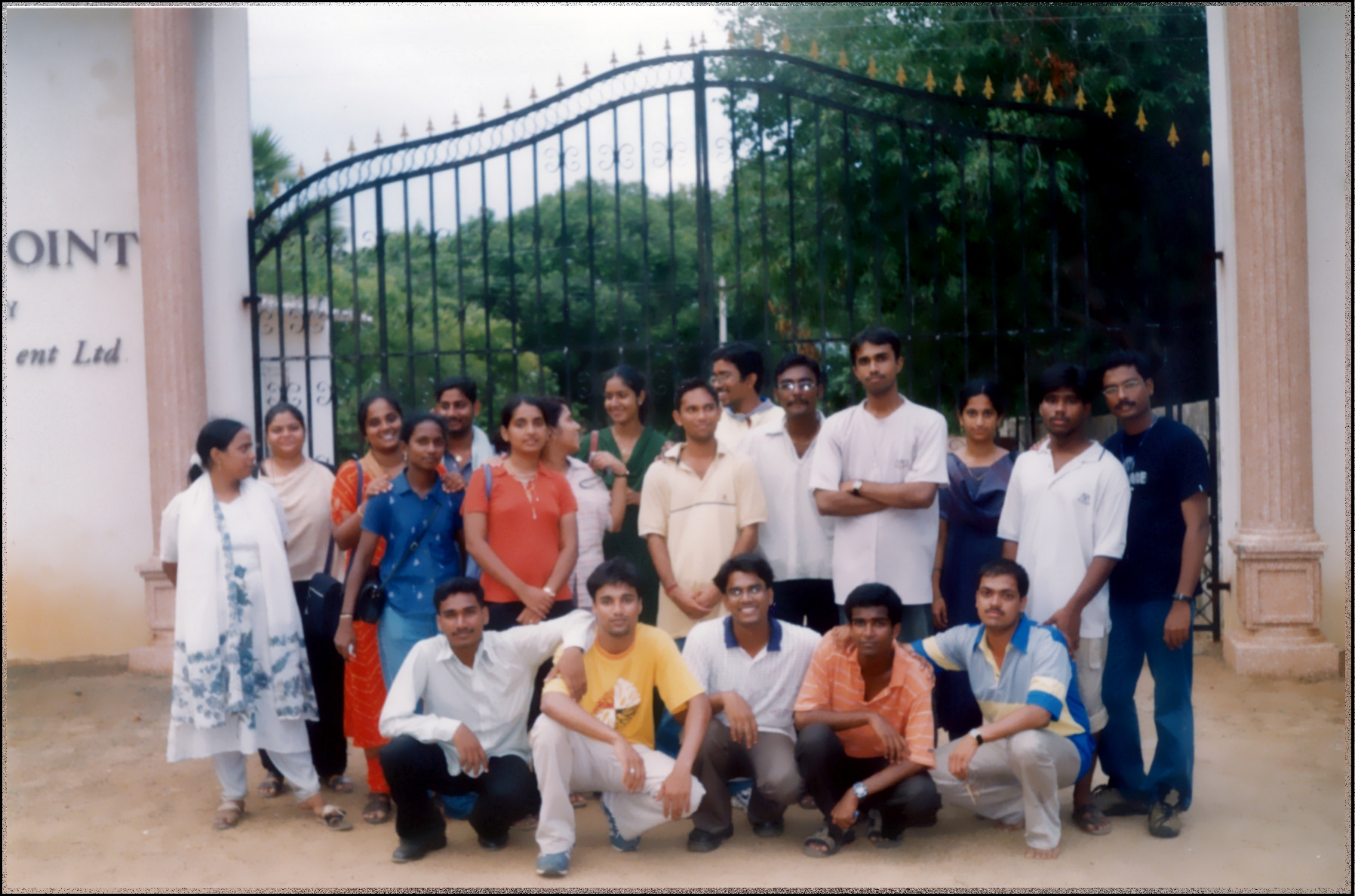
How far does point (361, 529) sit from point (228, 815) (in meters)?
1.04

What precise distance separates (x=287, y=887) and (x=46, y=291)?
467 cm

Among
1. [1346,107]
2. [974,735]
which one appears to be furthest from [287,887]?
[1346,107]

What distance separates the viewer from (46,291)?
680 cm

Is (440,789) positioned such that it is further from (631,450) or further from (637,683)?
(631,450)

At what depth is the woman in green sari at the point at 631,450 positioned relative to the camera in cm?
432

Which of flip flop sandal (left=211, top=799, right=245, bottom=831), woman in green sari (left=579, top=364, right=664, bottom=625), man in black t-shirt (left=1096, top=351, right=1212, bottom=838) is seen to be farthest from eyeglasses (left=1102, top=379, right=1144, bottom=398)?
flip flop sandal (left=211, top=799, right=245, bottom=831)

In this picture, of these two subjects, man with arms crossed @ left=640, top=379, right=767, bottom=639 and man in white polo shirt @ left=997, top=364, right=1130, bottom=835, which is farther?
man with arms crossed @ left=640, top=379, right=767, bottom=639

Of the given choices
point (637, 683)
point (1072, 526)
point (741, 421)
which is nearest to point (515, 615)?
point (637, 683)

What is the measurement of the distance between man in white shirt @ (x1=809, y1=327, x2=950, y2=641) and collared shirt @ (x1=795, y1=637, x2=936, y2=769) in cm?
33

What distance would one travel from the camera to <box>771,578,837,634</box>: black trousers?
167 inches

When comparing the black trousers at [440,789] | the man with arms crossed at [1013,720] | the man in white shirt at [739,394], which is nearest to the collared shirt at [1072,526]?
the man with arms crossed at [1013,720]

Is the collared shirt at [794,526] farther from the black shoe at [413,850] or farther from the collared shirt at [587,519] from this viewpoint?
the black shoe at [413,850]

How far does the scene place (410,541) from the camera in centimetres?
407

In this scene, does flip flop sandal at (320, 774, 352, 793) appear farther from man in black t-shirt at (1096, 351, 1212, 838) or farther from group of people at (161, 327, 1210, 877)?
man in black t-shirt at (1096, 351, 1212, 838)
